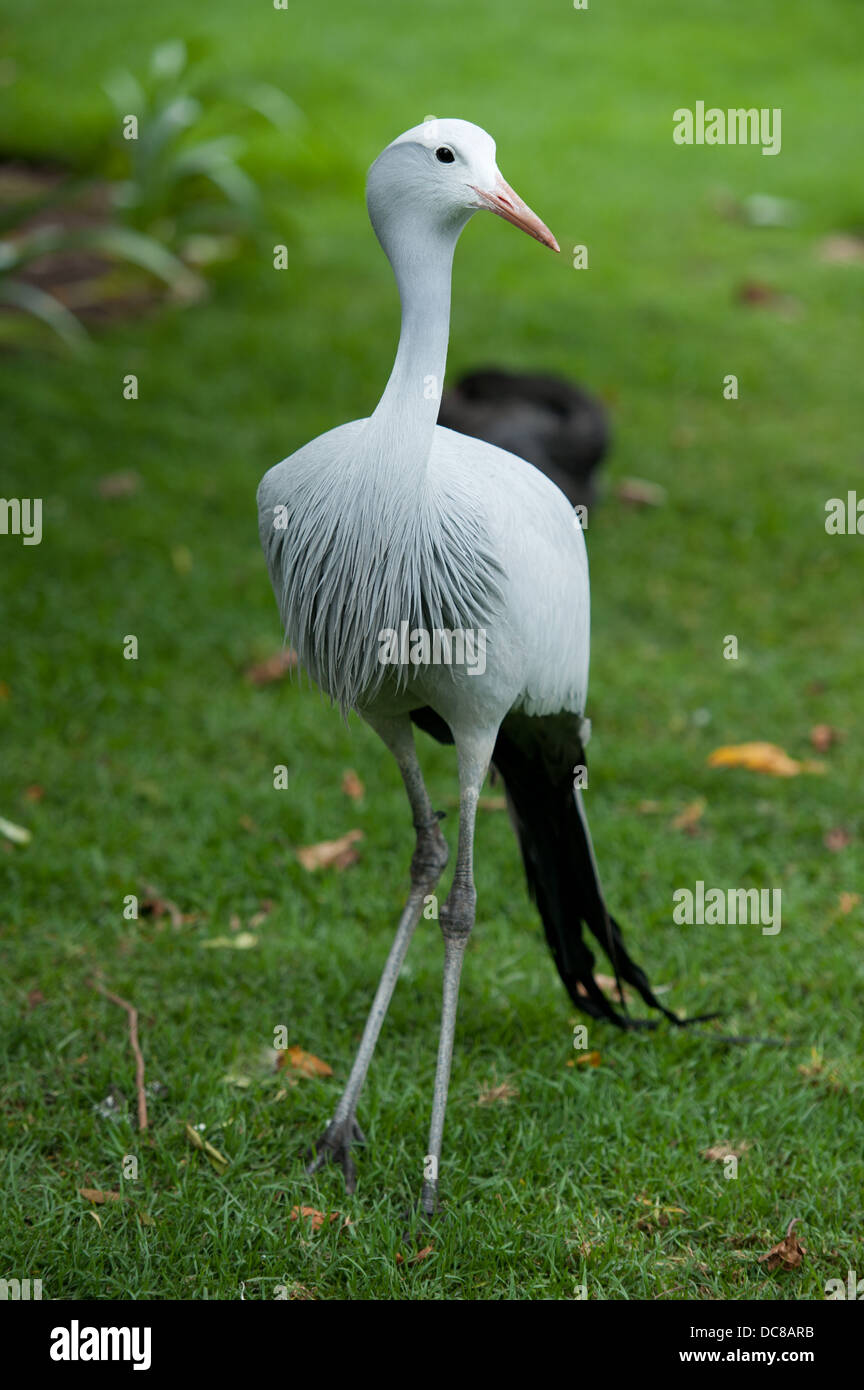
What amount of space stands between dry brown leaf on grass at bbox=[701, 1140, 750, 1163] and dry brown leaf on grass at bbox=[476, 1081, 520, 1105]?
1.64 feet

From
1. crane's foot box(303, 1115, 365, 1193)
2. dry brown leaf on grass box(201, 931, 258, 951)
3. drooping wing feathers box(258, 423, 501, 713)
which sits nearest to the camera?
drooping wing feathers box(258, 423, 501, 713)

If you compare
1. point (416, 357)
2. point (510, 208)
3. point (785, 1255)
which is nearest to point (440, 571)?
point (416, 357)

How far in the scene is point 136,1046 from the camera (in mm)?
3465

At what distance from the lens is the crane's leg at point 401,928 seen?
3160 millimetres

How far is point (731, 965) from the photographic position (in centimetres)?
395

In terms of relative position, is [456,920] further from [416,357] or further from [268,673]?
[268,673]

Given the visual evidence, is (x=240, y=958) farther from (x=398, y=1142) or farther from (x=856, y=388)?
(x=856, y=388)

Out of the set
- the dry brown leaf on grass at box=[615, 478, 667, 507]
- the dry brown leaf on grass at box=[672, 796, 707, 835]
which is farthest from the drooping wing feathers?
the dry brown leaf on grass at box=[615, 478, 667, 507]

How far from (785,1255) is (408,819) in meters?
2.01

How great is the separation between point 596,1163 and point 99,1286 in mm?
1163

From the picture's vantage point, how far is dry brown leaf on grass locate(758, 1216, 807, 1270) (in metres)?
2.91

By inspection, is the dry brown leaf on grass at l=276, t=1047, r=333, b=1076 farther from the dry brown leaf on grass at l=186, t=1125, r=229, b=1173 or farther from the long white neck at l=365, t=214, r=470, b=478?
the long white neck at l=365, t=214, r=470, b=478

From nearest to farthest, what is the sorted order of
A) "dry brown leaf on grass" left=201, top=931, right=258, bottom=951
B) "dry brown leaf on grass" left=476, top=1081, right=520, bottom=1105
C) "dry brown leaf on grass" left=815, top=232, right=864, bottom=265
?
"dry brown leaf on grass" left=476, top=1081, right=520, bottom=1105, "dry brown leaf on grass" left=201, top=931, right=258, bottom=951, "dry brown leaf on grass" left=815, top=232, right=864, bottom=265
